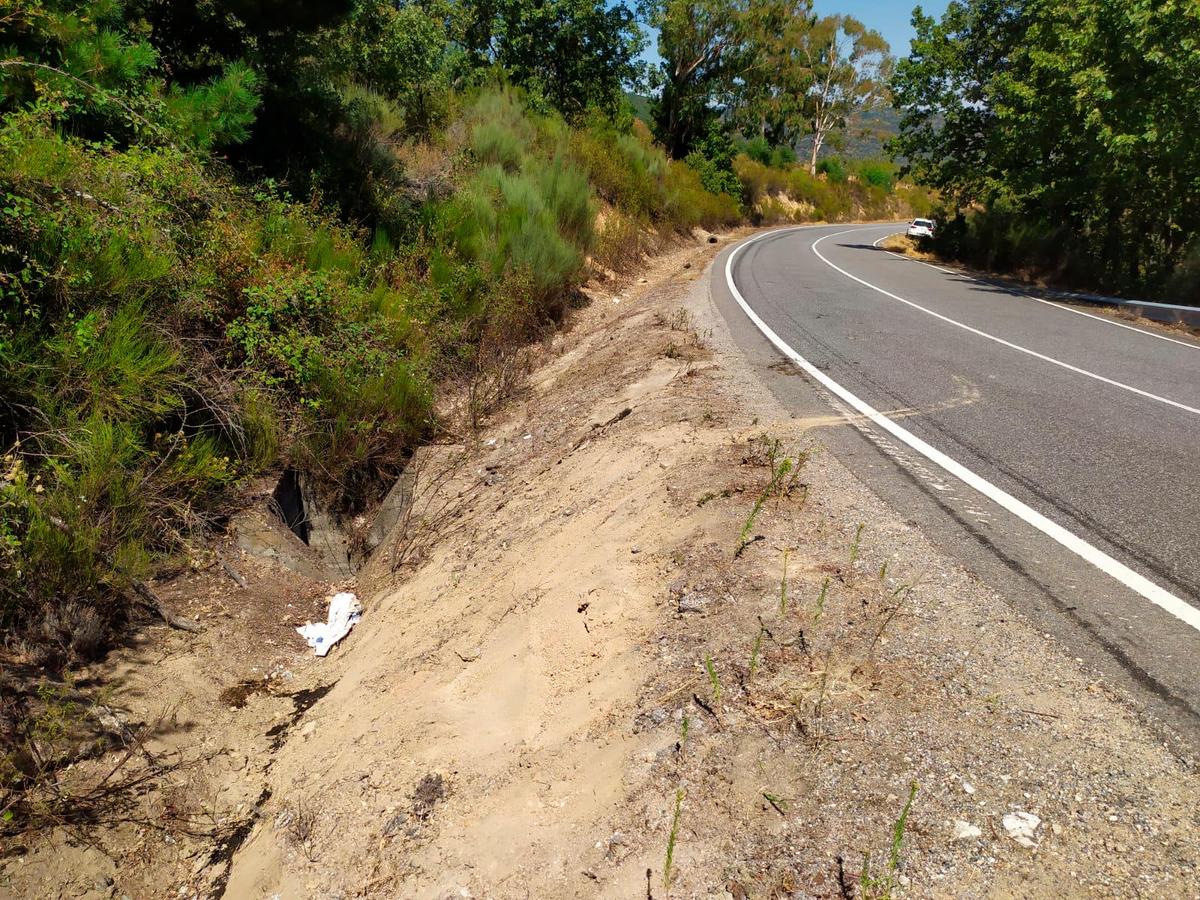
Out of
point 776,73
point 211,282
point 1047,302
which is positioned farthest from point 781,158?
point 211,282

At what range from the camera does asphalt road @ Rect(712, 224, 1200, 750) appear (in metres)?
3.04

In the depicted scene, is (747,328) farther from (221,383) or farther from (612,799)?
(612,799)

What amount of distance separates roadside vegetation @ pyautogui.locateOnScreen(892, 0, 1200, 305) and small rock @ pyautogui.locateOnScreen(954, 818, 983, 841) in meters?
15.4

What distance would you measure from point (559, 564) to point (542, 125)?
15221 millimetres

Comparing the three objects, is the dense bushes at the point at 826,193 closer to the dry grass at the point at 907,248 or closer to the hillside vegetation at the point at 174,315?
the dry grass at the point at 907,248

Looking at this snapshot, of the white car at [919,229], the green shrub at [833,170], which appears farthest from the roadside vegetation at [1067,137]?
the green shrub at [833,170]

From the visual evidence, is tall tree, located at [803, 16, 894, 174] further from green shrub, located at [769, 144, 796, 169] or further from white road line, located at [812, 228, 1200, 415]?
white road line, located at [812, 228, 1200, 415]

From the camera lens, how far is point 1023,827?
208cm

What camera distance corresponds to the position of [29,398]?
4332mm

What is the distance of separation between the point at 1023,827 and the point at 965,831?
163 mm

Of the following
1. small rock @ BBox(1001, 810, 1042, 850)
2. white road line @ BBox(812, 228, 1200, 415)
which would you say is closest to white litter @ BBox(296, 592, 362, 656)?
small rock @ BBox(1001, 810, 1042, 850)

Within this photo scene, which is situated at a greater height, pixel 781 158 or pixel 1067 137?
pixel 781 158

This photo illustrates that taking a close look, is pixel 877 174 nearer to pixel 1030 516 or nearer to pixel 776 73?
pixel 776 73

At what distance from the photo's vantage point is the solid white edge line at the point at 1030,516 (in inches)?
124
